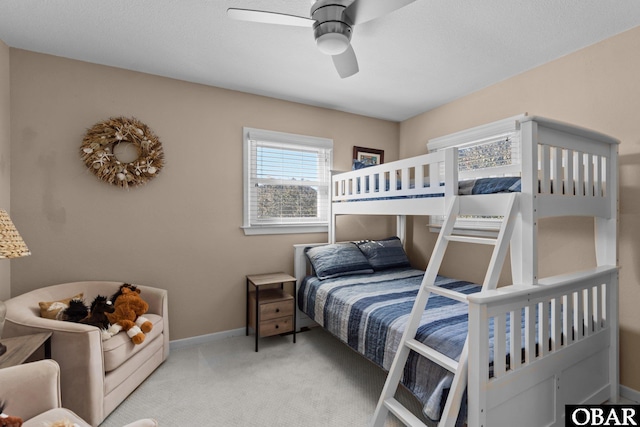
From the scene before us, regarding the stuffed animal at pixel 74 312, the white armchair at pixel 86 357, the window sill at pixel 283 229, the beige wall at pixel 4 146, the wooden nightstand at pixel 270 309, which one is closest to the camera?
the white armchair at pixel 86 357

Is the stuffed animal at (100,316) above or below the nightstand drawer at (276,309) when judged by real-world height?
above

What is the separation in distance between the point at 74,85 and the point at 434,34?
9.39 ft

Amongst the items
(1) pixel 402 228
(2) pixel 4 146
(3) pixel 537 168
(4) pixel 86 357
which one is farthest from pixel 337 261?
(2) pixel 4 146

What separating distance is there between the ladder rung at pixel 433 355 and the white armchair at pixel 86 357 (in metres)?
1.82

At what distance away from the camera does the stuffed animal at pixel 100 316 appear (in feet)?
6.51

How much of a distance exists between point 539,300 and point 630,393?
1395mm

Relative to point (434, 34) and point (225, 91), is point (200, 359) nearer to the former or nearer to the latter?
point (225, 91)

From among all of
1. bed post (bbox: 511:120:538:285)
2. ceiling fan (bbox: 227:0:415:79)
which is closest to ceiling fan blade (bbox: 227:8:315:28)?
ceiling fan (bbox: 227:0:415:79)

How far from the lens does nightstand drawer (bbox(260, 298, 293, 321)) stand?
109 inches

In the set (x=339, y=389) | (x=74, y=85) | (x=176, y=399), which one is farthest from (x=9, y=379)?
(x=74, y=85)

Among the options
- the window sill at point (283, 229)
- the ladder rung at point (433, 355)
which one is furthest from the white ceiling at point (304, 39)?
the ladder rung at point (433, 355)

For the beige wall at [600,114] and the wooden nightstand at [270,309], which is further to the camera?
the wooden nightstand at [270,309]

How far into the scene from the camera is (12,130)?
2.28 meters

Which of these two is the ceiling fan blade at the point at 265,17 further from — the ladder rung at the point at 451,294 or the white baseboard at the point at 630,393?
the white baseboard at the point at 630,393
